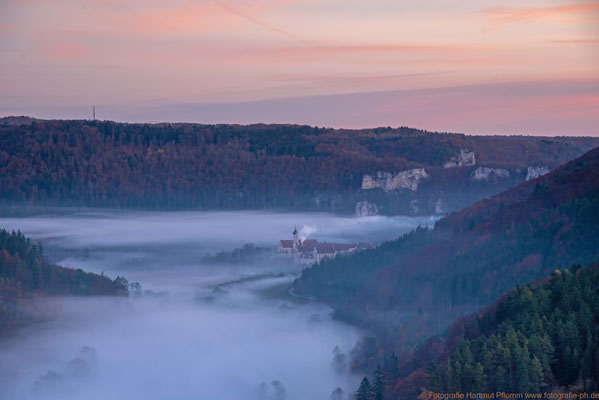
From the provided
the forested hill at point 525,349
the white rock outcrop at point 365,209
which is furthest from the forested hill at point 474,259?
the white rock outcrop at point 365,209

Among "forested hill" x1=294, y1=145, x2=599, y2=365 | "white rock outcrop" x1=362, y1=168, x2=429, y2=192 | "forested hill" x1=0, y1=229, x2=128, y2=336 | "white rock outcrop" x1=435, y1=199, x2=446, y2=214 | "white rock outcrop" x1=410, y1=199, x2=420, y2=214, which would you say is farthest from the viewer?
"white rock outcrop" x1=362, y1=168, x2=429, y2=192

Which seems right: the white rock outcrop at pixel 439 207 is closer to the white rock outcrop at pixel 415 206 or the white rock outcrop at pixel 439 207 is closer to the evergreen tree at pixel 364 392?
the white rock outcrop at pixel 415 206

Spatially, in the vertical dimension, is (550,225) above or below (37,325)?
above

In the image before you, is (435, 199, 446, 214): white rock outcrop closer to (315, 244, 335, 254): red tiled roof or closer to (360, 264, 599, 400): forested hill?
(315, 244, 335, 254): red tiled roof

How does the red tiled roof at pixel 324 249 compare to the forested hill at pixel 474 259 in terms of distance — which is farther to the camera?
the red tiled roof at pixel 324 249

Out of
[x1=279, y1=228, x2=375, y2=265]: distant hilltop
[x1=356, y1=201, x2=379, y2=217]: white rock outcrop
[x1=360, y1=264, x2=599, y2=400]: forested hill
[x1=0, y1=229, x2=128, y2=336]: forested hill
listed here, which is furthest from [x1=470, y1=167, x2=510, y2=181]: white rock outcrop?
[x1=360, y1=264, x2=599, y2=400]: forested hill

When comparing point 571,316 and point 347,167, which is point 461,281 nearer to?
point 571,316

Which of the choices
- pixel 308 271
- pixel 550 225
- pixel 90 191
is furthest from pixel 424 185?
pixel 550 225
